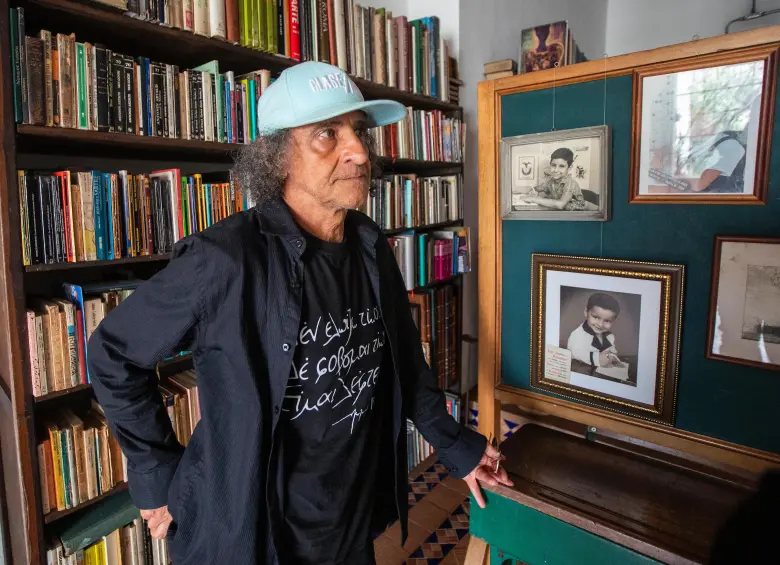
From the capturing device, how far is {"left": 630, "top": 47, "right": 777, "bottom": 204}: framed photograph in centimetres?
109

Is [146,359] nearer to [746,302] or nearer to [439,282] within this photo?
[746,302]

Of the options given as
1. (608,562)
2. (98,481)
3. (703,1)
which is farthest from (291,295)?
(703,1)

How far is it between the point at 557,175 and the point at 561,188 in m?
0.04

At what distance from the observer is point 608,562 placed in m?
0.98

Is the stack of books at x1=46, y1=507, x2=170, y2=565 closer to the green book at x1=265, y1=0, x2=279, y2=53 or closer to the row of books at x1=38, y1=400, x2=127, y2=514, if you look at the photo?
the row of books at x1=38, y1=400, x2=127, y2=514

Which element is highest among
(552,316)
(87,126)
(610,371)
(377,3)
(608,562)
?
(377,3)

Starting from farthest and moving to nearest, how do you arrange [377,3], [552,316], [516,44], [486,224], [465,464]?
[516,44] → [377,3] → [486,224] → [552,316] → [465,464]

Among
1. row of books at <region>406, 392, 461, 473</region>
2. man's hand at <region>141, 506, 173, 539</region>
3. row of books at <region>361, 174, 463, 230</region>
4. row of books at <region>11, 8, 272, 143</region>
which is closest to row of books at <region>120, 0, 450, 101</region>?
row of books at <region>11, 8, 272, 143</region>

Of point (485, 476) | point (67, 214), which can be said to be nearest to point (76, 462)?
point (67, 214)

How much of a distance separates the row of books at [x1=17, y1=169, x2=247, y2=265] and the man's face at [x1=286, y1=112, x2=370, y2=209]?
72 cm

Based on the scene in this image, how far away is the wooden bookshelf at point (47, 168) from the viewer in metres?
1.23

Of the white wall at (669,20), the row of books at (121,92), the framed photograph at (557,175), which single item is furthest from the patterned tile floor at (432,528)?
the white wall at (669,20)

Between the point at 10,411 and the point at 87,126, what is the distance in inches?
31.7

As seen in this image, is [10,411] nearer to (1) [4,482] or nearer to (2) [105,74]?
(1) [4,482]
